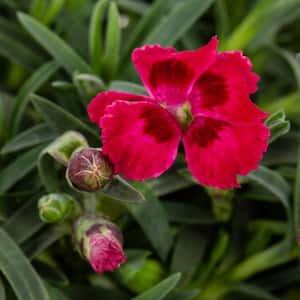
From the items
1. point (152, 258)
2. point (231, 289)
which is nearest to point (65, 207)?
point (152, 258)

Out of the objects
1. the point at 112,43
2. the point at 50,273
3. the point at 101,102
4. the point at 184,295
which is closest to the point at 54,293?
the point at 50,273

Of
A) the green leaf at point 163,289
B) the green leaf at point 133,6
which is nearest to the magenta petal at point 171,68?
the green leaf at point 163,289

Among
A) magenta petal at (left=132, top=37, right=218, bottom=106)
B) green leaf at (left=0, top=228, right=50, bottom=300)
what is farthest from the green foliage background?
magenta petal at (left=132, top=37, right=218, bottom=106)

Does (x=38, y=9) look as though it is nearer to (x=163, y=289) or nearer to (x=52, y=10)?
(x=52, y=10)

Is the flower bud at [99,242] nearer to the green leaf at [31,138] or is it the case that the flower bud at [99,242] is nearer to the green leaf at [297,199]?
the green leaf at [31,138]

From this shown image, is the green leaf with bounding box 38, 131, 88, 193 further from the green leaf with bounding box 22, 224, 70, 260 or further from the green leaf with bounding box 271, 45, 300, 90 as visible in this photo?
the green leaf with bounding box 271, 45, 300, 90
